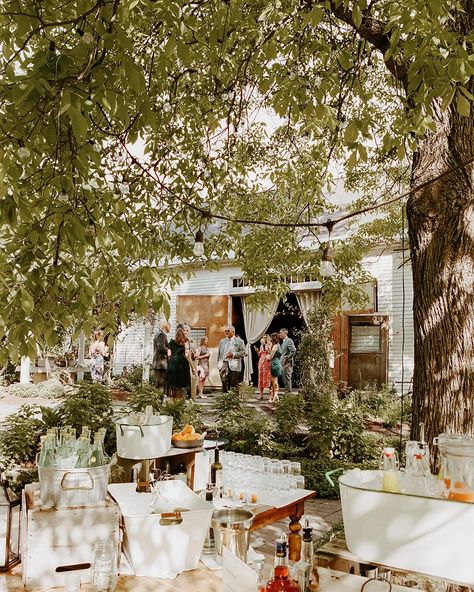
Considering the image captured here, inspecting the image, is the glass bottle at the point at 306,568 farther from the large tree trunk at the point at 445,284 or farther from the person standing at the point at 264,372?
→ the person standing at the point at 264,372

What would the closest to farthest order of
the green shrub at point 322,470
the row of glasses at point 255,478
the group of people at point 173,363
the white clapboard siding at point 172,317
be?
the row of glasses at point 255,478 < the green shrub at point 322,470 < the group of people at point 173,363 < the white clapboard siding at point 172,317

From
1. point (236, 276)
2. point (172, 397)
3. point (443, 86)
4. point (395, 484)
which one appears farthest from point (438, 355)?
point (236, 276)

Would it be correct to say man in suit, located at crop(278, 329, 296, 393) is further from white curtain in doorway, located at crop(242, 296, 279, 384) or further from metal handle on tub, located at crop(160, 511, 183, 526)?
metal handle on tub, located at crop(160, 511, 183, 526)

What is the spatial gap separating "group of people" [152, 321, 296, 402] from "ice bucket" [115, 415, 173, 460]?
5776 mm

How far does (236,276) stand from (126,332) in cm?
447

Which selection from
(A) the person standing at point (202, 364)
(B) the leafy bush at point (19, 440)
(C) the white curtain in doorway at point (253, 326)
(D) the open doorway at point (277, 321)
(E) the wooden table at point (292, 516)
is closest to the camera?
(E) the wooden table at point (292, 516)

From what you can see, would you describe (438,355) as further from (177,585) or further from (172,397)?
(172,397)

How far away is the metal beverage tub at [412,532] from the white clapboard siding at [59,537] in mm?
1478

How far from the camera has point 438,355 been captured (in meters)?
3.14

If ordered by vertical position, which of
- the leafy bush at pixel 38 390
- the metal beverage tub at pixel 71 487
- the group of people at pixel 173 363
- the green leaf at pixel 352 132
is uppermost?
the green leaf at pixel 352 132

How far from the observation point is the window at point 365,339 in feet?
38.6

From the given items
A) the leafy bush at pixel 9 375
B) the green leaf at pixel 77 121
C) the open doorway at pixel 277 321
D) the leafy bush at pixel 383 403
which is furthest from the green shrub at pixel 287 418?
A: the leafy bush at pixel 9 375

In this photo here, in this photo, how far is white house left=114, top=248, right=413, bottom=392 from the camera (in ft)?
37.5

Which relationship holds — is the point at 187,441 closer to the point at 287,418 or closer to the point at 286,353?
the point at 287,418
